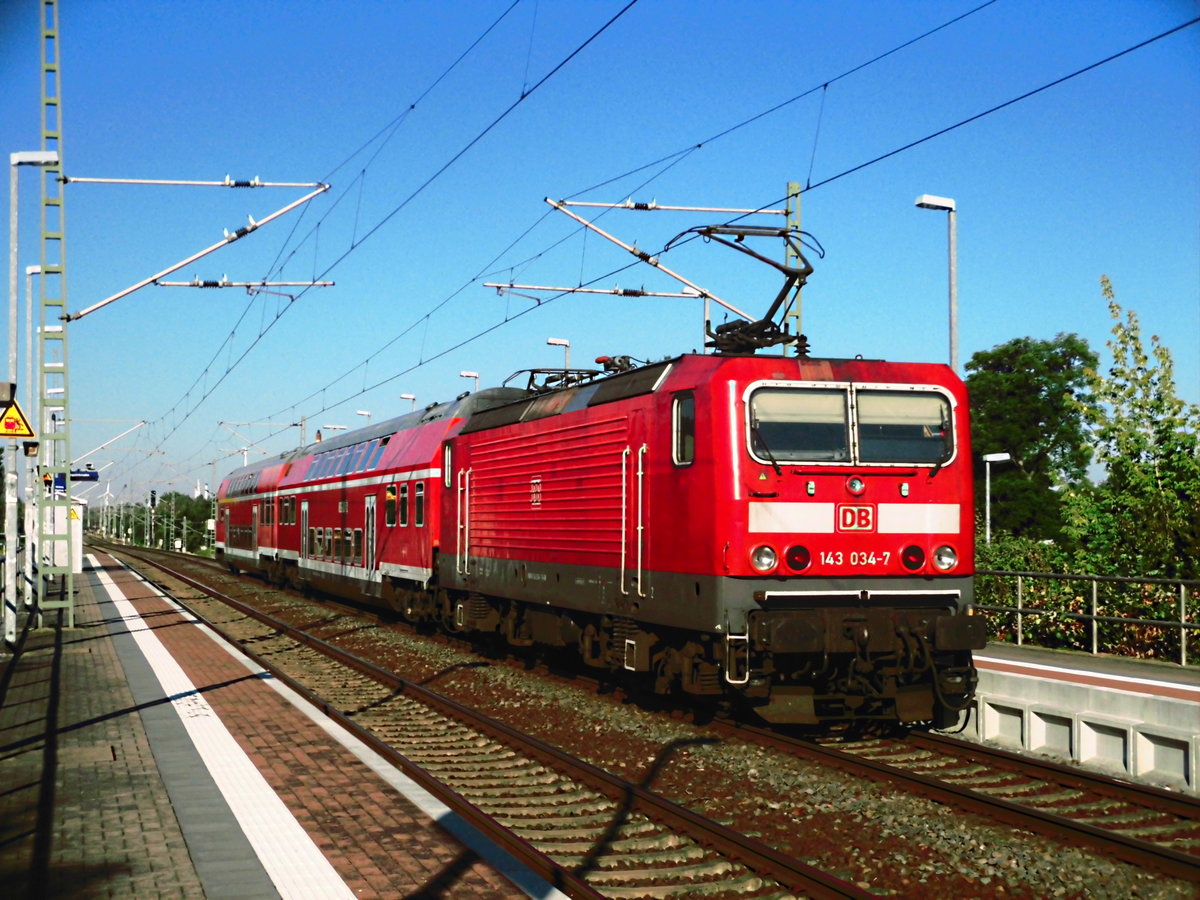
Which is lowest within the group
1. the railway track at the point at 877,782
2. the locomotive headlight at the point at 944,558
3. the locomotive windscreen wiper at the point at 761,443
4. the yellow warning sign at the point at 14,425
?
the railway track at the point at 877,782

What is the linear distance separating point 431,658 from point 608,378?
673cm

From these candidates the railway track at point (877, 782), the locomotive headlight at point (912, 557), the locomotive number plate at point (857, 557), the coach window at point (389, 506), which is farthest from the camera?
the coach window at point (389, 506)

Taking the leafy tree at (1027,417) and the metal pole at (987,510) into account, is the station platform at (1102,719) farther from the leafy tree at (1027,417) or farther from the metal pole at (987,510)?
the leafy tree at (1027,417)

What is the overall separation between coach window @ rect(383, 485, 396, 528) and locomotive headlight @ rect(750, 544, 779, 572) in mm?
13086

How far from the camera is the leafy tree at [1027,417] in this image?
6353cm

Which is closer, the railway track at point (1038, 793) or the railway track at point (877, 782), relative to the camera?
the railway track at point (877, 782)

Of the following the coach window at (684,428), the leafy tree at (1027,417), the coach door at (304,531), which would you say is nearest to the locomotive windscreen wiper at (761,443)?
the coach window at (684,428)

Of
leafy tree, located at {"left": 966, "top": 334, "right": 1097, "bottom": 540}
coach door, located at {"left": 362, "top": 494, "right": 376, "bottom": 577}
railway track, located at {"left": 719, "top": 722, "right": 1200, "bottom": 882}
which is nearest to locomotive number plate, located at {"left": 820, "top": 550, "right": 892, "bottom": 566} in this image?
railway track, located at {"left": 719, "top": 722, "right": 1200, "bottom": 882}

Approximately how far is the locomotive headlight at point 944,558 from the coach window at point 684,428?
246 cm

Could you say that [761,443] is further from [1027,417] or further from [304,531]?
[1027,417]

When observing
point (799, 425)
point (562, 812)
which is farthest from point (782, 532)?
point (562, 812)

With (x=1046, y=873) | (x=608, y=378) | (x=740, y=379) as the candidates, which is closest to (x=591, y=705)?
(x=608, y=378)

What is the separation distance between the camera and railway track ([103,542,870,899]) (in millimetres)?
7172

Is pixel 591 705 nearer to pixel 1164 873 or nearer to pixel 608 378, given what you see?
pixel 608 378
